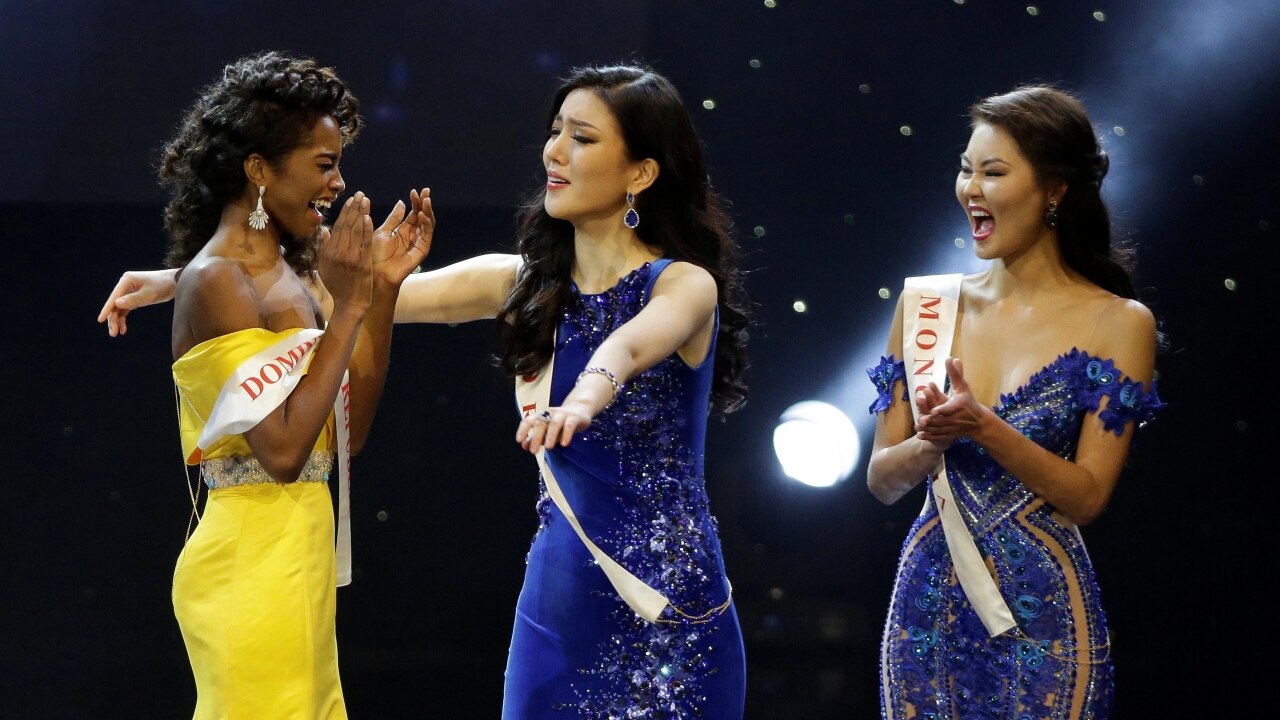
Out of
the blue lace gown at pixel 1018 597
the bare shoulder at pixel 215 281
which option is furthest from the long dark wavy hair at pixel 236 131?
the blue lace gown at pixel 1018 597

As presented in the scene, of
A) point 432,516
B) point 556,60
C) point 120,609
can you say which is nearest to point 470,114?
Result: point 556,60

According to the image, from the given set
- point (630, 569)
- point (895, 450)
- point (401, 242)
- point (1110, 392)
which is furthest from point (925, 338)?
point (401, 242)

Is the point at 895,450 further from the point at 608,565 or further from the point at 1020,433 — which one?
the point at 608,565

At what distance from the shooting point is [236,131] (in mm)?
1903

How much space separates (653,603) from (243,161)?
0.83 m

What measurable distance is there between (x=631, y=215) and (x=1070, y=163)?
714 millimetres

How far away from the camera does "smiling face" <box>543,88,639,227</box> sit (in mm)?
1961

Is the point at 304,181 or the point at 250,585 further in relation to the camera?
the point at 304,181

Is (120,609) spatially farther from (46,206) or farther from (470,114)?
(470,114)

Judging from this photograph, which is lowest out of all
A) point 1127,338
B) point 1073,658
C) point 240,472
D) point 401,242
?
point 1073,658

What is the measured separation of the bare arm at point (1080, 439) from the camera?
1961 mm

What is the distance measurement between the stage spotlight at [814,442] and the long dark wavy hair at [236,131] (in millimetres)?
1611

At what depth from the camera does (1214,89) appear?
3.18 meters

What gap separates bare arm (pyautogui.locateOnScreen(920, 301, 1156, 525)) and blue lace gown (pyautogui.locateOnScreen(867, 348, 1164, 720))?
0.03 m
